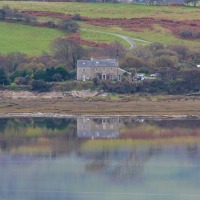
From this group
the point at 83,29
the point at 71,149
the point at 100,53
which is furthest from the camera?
the point at 83,29

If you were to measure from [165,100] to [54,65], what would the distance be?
13.5 metres

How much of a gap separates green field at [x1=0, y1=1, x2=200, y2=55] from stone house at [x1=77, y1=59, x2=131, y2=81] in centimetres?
1180

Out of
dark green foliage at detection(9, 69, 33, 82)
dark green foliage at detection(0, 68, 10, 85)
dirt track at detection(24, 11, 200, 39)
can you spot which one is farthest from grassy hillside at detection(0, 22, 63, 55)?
dark green foliage at detection(0, 68, 10, 85)

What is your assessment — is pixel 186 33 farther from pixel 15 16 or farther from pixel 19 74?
pixel 19 74

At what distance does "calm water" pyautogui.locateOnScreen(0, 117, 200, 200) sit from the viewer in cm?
3095

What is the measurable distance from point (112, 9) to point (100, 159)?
189 feet

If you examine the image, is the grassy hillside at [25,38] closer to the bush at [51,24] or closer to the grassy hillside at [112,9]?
the bush at [51,24]

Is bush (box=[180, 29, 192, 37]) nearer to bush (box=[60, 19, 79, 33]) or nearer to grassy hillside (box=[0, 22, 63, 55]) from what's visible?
bush (box=[60, 19, 79, 33])

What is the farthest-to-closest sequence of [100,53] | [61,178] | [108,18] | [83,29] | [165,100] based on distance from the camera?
A: [108,18] < [83,29] < [100,53] < [165,100] < [61,178]

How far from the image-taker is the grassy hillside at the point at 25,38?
72.9 metres

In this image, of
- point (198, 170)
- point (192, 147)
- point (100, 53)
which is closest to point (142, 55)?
point (100, 53)

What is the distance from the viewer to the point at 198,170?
1321 inches

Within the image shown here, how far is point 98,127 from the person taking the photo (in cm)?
4528

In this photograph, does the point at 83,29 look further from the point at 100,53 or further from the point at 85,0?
the point at 85,0
